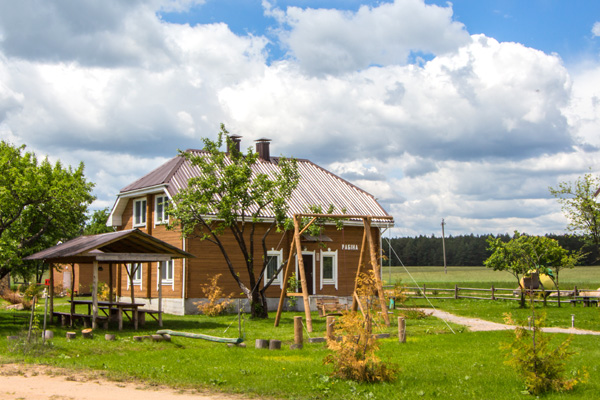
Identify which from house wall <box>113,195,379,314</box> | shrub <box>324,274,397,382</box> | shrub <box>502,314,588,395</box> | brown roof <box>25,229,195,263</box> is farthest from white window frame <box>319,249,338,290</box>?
shrub <box>502,314,588,395</box>

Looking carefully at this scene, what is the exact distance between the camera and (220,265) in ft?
95.4

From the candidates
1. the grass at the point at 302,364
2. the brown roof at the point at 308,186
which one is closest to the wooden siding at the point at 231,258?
the brown roof at the point at 308,186

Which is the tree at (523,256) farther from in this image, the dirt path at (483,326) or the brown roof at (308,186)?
the brown roof at (308,186)

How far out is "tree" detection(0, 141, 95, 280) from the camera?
71.3ft

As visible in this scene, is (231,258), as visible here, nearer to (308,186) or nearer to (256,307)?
(256,307)

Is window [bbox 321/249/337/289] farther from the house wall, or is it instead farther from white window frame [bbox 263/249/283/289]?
white window frame [bbox 263/249/283/289]

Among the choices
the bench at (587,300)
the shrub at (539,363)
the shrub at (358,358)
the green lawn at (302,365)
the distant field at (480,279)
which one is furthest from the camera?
the distant field at (480,279)

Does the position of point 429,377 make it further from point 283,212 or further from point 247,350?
point 283,212

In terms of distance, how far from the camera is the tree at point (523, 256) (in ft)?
102

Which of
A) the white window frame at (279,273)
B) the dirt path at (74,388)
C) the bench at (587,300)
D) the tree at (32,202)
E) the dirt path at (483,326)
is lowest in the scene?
the dirt path at (483,326)

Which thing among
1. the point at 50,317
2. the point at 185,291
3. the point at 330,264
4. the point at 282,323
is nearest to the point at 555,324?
the point at 282,323

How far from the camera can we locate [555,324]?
73.4 feet

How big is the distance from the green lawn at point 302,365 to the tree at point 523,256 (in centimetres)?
1335

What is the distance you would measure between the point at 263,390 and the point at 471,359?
5.16 metres
